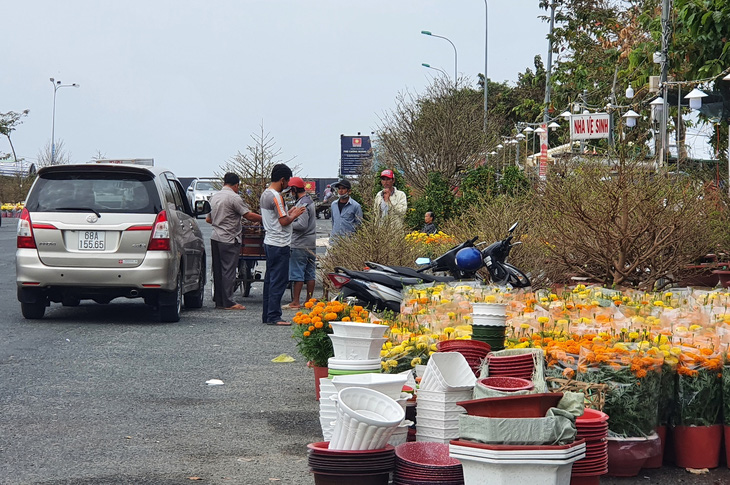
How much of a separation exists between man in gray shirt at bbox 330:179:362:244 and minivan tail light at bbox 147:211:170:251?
315 centimetres

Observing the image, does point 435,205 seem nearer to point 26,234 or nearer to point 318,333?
point 26,234

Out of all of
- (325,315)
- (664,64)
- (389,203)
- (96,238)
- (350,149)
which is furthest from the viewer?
(350,149)

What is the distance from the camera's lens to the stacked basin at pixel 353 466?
5090 mm

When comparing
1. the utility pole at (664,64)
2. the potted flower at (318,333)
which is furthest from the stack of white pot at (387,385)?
the utility pole at (664,64)

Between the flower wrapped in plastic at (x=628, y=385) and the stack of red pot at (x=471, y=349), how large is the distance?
0.64 metres

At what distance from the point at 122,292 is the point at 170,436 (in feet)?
19.7

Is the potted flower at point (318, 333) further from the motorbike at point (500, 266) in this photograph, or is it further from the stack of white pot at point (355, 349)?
the motorbike at point (500, 266)

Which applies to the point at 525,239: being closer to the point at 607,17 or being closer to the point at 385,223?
the point at 385,223

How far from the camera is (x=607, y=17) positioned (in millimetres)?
39375

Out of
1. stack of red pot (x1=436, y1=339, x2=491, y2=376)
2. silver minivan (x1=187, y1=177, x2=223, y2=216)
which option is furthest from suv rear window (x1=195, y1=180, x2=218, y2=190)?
stack of red pot (x1=436, y1=339, x2=491, y2=376)

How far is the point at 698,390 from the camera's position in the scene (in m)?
5.96

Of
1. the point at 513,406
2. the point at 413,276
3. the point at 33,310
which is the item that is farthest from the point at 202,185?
the point at 513,406

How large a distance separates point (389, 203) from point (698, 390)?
9.91 meters

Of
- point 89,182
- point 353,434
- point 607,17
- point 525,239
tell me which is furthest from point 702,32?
point 607,17
